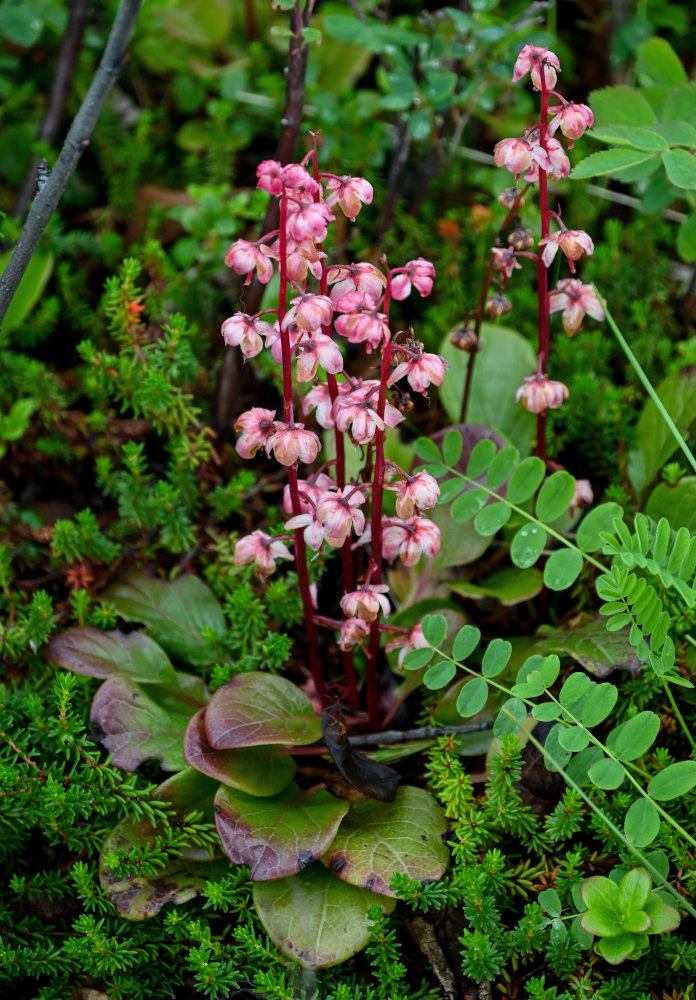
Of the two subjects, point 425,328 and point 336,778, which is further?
point 425,328

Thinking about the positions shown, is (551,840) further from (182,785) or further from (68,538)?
(68,538)

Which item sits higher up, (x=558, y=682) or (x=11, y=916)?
(x=558, y=682)

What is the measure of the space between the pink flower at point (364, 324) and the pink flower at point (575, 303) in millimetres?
499

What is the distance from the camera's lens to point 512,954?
1419mm

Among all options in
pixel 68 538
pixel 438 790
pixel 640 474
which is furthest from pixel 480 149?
pixel 438 790

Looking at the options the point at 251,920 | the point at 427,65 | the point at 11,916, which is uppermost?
the point at 427,65

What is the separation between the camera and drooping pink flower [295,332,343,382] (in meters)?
1.33

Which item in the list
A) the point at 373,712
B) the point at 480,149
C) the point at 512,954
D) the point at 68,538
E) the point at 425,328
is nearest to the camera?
the point at 512,954

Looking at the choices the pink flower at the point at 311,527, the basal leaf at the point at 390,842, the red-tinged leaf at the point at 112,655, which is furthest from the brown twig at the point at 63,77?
the basal leaf at the point at 390,842

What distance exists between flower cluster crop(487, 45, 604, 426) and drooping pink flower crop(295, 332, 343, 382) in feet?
1.44

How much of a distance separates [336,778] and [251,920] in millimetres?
302

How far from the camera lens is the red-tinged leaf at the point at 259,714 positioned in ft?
5.00

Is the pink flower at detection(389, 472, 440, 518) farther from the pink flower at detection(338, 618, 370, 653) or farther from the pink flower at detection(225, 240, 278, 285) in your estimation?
the pink flower at detection(225, 240, 278, 285)

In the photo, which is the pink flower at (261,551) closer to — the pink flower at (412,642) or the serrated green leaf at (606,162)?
the pink flower at (412,642)
